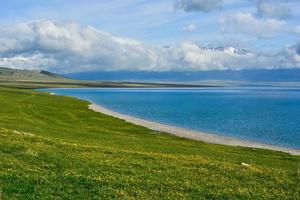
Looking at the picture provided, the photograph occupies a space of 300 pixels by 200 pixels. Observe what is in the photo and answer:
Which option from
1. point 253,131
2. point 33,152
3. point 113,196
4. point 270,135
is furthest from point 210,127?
point 113,196

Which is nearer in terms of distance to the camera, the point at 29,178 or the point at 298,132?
the point at 29,178

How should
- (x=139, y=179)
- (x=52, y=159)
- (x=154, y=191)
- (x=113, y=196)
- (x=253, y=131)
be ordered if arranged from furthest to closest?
(x=253, y=131) → (x=52, y=159) → (x=139, y=179) → (x=154, y=191) → (x=113, y=196)

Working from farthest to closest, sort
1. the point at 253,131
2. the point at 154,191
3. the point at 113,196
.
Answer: the point at 253,131
the point at 154,191
the point at 113,196

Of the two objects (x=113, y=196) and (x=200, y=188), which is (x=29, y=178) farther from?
(x=200, y=188)

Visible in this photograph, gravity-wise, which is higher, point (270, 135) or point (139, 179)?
point (139, 179)

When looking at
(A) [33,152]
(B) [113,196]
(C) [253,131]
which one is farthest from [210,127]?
(B) [113,196]

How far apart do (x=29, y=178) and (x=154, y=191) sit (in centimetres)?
591

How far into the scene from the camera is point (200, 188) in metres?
22.8

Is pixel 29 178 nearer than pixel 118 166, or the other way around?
pixel 29 178

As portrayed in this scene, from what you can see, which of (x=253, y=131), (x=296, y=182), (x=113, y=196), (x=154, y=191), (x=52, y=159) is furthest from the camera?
(x=253, y=131)

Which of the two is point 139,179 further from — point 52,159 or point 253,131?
point 253,131

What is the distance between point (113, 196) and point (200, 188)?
185 inches

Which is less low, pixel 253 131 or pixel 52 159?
pixel 52 159

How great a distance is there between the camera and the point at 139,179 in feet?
78.1
